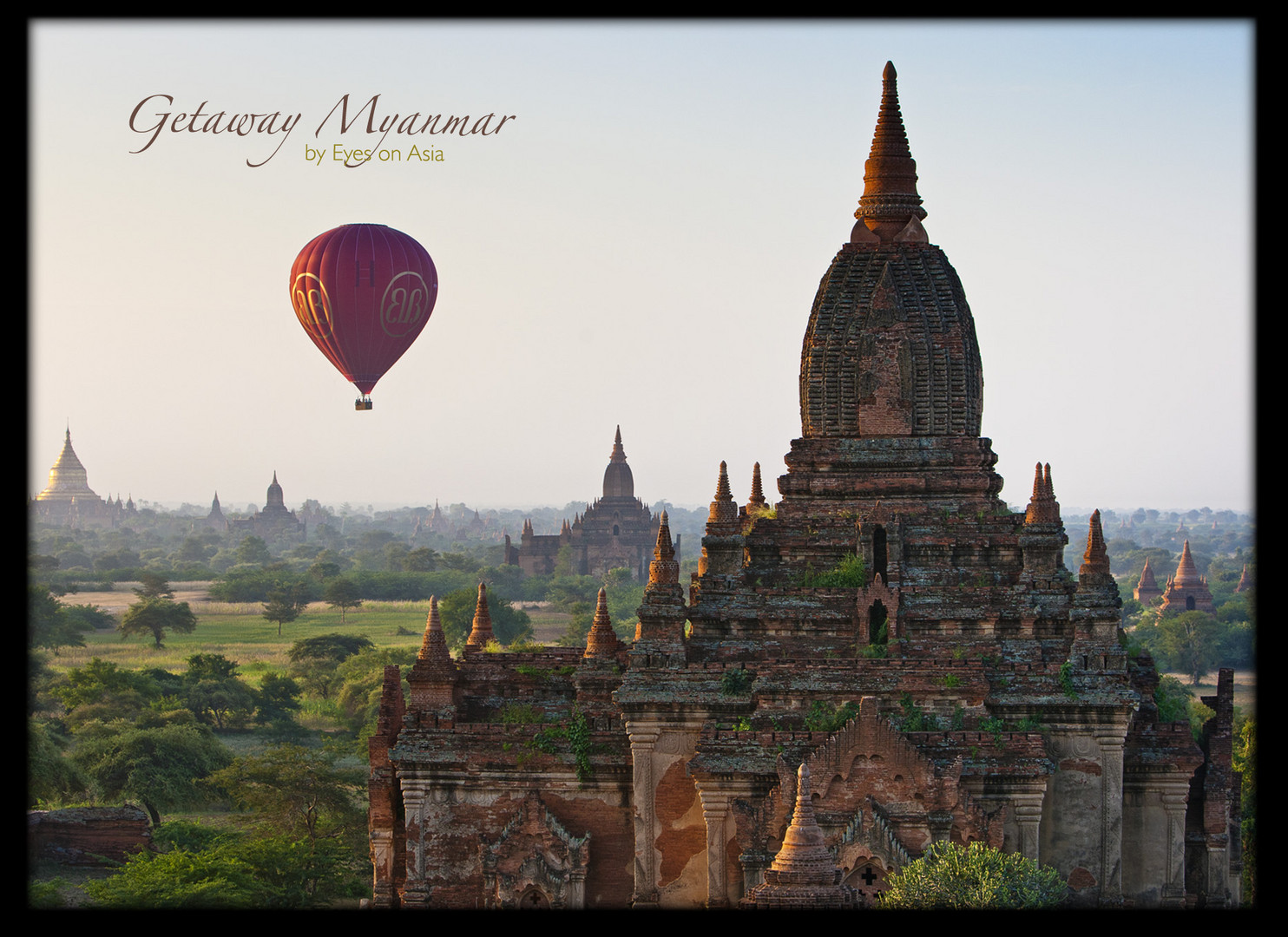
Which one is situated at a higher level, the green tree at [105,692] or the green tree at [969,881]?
the green tree at [969,881]

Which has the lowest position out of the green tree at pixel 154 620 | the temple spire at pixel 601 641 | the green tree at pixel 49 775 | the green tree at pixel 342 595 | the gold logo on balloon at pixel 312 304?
the green tree at pixel 49 775

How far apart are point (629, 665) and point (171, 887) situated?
10567mm

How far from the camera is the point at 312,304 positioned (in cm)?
4906

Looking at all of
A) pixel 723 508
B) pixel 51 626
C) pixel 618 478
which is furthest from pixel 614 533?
pixel 723 508

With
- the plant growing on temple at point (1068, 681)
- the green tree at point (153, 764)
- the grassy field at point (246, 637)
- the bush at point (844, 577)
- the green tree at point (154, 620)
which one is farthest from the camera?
the green tree at point (154, 620)

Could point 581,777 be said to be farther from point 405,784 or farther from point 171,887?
point 171,887

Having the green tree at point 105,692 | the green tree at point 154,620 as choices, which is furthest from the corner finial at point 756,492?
the green tree at point 154,620

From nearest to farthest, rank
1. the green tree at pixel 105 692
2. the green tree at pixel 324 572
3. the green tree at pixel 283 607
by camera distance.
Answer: the green tree at pixel 105 692, the green tree at pixel 283 607, the green tree at pixel 324 572

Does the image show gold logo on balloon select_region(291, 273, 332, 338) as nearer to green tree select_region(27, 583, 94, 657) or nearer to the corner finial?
the corner finial

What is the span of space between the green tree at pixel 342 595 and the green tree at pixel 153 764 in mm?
82963

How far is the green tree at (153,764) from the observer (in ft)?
172

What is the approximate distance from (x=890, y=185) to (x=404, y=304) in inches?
736

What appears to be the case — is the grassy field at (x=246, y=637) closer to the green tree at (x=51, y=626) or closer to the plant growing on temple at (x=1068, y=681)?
the green tree at (x=51, y=626)

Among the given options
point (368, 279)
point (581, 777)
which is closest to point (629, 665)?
point (581, 777)
